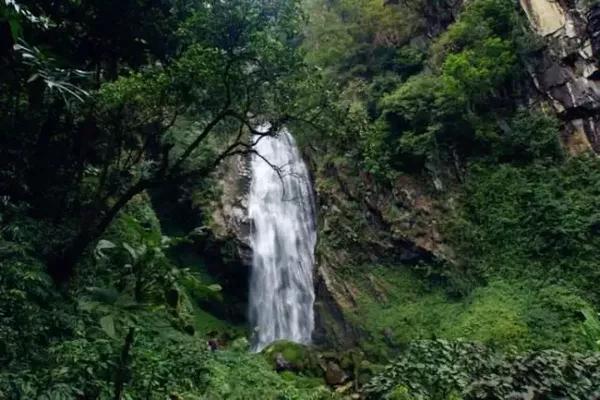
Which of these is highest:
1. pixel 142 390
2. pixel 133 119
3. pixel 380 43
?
pixel 380 43

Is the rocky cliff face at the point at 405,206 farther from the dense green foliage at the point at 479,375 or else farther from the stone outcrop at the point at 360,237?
the dense green foliage at the point at 479,375

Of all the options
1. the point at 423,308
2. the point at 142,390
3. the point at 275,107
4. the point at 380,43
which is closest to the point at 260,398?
the point at 142,390

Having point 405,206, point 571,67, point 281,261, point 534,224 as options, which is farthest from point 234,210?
point 571,67

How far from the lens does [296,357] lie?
11.6 meters

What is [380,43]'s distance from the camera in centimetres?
1998

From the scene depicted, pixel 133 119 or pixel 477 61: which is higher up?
pixel 477 61

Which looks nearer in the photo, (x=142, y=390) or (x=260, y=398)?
(x=142, y=390)

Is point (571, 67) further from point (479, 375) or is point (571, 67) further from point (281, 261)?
point (479, 375)

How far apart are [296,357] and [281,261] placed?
17.3 ft

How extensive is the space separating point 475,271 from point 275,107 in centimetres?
880

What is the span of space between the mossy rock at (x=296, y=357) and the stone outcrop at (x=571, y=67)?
31.6 ft

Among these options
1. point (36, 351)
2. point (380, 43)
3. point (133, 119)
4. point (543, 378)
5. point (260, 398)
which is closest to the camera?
point (543, 378)

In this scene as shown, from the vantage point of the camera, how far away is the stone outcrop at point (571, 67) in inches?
564

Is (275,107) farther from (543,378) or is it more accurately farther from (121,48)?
(543,378)
